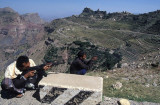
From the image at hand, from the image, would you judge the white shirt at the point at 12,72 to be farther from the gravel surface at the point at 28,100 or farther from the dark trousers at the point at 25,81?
the gravel surface at the point at 28,100

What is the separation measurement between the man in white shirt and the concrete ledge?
1.12 feet

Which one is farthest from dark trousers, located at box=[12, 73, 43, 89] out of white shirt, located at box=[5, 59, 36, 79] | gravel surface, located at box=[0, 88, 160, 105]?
gravel surface, located at box=[0, 88, 160, 105]

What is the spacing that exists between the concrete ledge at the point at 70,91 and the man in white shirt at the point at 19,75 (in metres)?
0.34

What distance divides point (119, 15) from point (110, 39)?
47.1m

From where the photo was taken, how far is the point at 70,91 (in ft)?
15.8

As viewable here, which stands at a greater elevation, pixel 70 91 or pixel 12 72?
pixel 12 72

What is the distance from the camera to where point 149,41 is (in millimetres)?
49781

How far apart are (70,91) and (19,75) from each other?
1.39 meters

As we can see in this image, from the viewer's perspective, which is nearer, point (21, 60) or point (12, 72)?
point (21, 60)

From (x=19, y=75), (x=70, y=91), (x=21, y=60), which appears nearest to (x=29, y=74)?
(x=19, y=75)

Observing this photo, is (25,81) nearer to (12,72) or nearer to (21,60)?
(12,72)

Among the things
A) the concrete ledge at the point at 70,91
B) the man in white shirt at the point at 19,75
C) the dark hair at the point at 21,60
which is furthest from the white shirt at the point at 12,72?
the concrete ledge at the point at 70,91

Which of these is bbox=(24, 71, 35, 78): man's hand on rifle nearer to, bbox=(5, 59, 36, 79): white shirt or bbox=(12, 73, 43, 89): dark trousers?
bbox=(12, 73, 43, 89): dark trousers

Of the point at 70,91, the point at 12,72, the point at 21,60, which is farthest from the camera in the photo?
the point at 12,72
